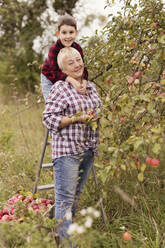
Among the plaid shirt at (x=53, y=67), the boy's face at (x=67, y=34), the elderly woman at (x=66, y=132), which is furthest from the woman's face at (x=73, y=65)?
the boy's face at (x=67, y=34)

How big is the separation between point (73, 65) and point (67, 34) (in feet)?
1.52

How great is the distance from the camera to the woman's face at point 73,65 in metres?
2.21

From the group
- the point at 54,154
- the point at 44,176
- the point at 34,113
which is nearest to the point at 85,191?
the point at 44,176

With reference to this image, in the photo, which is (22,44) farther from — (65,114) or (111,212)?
(65,114)

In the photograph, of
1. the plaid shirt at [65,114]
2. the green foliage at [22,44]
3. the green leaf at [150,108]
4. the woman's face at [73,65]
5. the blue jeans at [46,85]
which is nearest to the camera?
the green leaf at [150,108]

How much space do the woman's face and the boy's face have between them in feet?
1.28

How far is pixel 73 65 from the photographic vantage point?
7.29 ft

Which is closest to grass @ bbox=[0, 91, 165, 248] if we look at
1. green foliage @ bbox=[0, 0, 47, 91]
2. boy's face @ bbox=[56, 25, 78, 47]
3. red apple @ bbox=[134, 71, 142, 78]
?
red apple @ bbox=[134, 71, 142, 78]

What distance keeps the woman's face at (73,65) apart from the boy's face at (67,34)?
1.28ft

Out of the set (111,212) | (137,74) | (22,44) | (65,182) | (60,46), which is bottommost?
(111,212)

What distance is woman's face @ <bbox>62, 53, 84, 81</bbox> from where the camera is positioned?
2213 millimetres

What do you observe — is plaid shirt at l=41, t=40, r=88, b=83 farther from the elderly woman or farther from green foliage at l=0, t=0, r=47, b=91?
green foliage at l=0, t=0, r=47, b=91

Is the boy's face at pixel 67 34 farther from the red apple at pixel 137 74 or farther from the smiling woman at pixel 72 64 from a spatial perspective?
the red apple at pixel 137 74

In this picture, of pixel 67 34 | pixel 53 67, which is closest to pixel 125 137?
pixel 53 67
